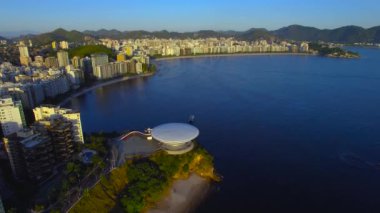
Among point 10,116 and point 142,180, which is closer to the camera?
point 142,180

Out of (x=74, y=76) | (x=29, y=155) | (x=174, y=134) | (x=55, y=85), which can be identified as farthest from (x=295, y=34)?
(x=29, y=155)

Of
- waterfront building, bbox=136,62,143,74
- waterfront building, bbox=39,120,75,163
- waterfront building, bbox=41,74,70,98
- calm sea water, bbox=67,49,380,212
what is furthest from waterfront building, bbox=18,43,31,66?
waterfront building, bbox=39,120,75,163

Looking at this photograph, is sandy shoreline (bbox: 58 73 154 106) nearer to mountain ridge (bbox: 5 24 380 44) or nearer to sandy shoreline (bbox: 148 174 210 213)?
sandy shoreline (bbox: 148 174 210 213)

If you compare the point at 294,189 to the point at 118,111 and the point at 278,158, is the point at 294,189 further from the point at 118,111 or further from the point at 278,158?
the point at 118,111

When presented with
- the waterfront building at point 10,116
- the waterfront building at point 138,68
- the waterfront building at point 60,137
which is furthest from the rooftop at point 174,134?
the waterfront building at point 138,68

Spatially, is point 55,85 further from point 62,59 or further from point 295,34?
point 295,34

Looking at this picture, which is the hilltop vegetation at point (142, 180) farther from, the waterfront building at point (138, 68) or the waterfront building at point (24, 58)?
the waterfront building at point (24, 58)
